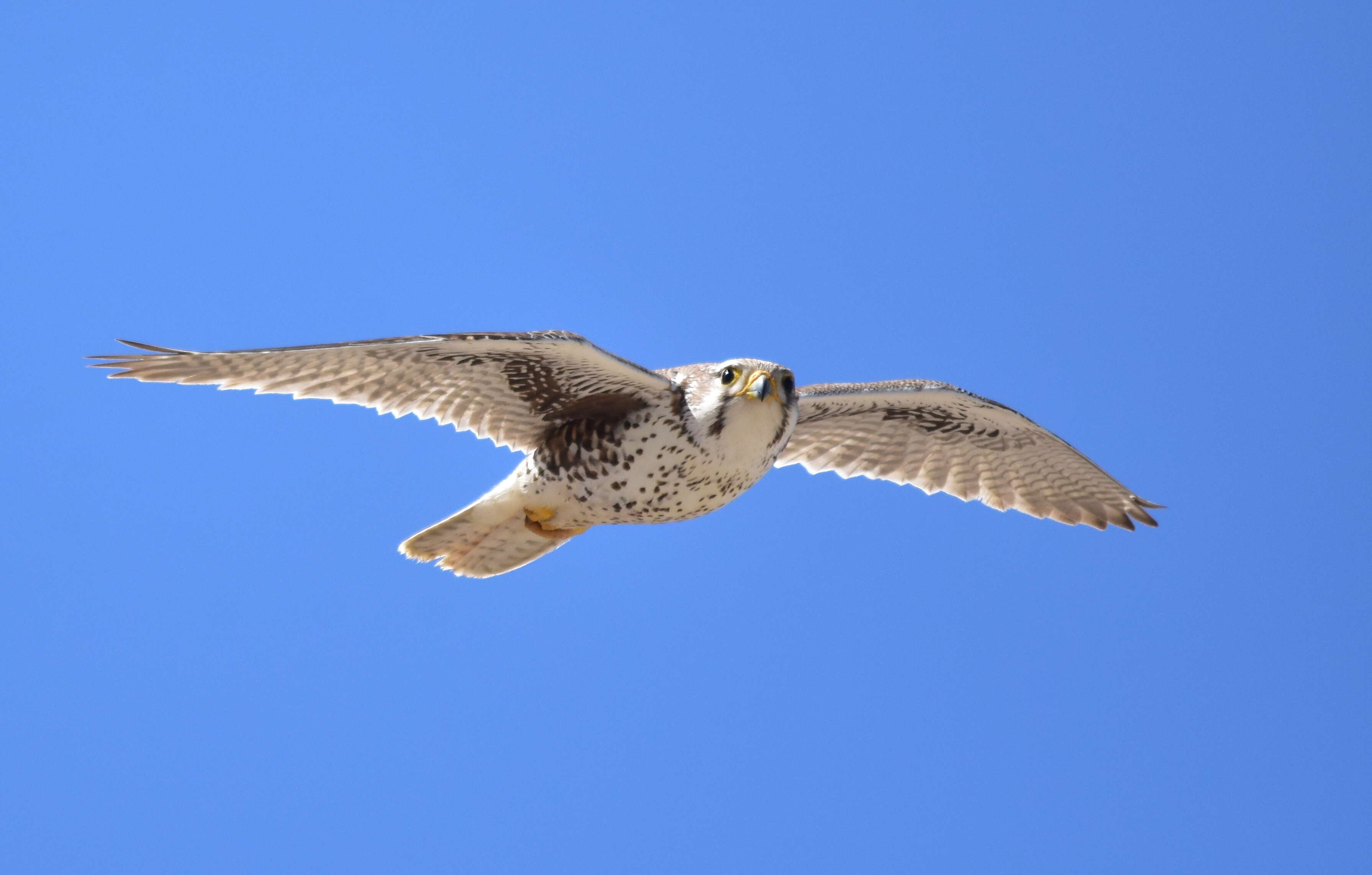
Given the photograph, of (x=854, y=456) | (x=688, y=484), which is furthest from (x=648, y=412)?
(x=854, y=456)

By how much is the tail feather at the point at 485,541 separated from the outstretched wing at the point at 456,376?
452mm

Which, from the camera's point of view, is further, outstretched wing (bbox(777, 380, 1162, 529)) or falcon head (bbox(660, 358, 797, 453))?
outstretched wing (bbox(777, 380, 1162, 529))

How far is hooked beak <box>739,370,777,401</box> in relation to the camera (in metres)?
6.85

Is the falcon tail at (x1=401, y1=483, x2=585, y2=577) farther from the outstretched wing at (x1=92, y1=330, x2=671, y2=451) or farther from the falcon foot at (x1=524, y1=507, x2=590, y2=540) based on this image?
the outstretched wing at (x1=92, y1=330, x2=671, y2=451)

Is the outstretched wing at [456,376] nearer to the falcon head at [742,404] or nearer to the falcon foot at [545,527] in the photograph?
the falcon head at [742,404]

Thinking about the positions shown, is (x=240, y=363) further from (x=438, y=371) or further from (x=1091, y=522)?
(x=1091, y=522)

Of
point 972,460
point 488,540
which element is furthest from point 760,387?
point 972,460

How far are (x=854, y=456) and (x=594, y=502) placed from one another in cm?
242

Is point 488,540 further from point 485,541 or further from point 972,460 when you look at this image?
point 972,460

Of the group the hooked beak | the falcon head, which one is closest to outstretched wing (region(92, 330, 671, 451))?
the falcon head

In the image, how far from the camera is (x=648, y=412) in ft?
24.1

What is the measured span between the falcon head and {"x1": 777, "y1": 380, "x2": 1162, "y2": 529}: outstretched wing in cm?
177

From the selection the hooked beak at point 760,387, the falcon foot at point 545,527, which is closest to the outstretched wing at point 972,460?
the falcon foot at point 545,527

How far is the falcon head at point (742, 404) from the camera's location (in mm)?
6930
